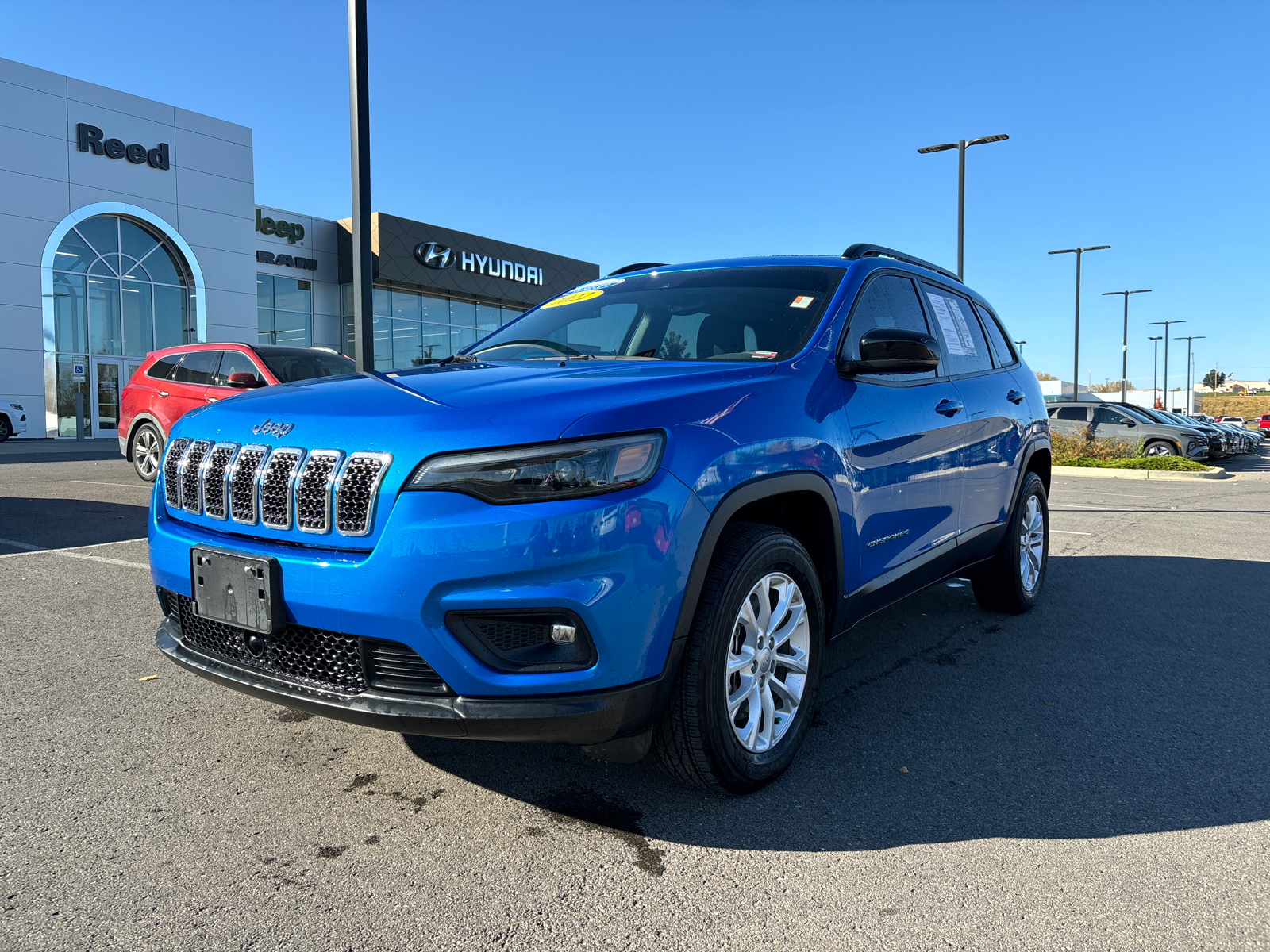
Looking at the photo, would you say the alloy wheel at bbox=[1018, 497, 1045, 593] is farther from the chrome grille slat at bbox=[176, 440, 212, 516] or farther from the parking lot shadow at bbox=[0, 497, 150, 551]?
the parking lot shadow at bbox=[0, 497, 150, 551]

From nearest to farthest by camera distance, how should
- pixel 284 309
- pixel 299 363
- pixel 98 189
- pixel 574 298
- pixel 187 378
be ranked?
pixel 574 298, pixel 299 363, pixel 187 378, pixel 98 189, pixel 284 309

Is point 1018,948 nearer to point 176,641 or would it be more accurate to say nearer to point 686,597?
point 686,597

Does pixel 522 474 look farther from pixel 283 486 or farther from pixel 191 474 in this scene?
pixel 191 474

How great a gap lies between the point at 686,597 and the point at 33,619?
4069 mm

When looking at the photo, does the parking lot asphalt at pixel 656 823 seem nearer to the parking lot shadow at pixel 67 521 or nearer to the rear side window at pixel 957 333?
the rear side window at pixel 957 333

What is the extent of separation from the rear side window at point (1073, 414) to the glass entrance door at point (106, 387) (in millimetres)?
27061

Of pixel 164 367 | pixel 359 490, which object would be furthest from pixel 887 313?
pixel 164 367

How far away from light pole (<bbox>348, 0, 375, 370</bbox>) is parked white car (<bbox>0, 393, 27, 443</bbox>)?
22.8 metres

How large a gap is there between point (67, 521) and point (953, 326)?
7.83 meters

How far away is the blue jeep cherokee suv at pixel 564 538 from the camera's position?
2.25 meters

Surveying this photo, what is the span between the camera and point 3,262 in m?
26.1

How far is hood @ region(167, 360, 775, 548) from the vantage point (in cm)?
230

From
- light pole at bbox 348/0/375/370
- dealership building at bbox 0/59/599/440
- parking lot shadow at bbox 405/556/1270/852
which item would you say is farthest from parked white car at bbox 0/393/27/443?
parking lot shadow at bbox 405/556/1270/852

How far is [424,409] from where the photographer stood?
2.46 meters
